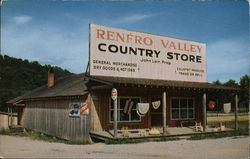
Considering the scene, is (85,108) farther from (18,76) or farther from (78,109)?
(18,76)

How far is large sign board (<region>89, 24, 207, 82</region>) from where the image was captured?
1645cm

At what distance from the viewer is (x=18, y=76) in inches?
2731

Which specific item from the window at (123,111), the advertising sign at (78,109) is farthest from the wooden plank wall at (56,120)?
the window at (123,111)

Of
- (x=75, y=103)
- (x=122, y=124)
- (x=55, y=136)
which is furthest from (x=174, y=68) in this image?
(x=55, y=136)

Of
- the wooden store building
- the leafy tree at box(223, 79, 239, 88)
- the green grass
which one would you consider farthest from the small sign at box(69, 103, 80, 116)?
the leafy tree at box(223, 79, 239, 88)

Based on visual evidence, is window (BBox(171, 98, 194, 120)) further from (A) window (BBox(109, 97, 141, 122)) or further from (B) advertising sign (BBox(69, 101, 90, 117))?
(B) advertising sign (BBox(69, 101, 90, 117))

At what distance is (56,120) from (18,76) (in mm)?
54324

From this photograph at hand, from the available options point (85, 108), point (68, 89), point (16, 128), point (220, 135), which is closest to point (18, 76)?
point (16, 128)

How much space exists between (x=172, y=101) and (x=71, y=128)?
6.95 m

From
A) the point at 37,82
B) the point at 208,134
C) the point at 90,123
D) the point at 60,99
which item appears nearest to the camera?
the point at 90,123

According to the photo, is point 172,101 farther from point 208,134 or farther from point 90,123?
point 90,123

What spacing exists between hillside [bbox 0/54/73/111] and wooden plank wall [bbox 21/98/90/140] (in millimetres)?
28715

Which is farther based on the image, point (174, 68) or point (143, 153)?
point (174, 68)

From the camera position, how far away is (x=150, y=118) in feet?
59.2
